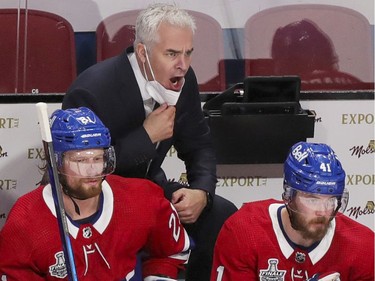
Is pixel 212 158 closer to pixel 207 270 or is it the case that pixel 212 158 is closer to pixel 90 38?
pixel 207 270

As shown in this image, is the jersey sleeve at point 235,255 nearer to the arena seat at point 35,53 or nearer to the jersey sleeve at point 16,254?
the jersey sleeve at point 16,254

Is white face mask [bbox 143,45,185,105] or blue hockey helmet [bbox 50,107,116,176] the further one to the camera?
white face mask [bbox 143,45,185,105]

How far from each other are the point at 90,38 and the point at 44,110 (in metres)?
1.78

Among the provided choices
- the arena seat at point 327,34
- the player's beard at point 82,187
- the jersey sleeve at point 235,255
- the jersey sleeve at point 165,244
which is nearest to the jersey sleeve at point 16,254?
the player's beard at point 82,187

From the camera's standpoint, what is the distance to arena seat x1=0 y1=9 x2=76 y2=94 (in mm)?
3895

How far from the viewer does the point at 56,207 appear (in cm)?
260

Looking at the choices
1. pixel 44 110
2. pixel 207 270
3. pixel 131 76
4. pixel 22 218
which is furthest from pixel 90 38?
pixel 44 110

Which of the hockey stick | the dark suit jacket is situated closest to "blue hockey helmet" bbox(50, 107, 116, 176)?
the hockey stick

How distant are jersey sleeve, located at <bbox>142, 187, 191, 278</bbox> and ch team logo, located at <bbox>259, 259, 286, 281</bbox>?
0.29 meters

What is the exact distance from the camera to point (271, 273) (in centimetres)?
286

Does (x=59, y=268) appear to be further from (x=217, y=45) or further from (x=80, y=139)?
(x=217, y=45)

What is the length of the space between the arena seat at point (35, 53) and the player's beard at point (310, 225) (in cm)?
143

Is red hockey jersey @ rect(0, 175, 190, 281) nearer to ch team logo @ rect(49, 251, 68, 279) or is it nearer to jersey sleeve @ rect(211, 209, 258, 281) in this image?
ch team logo @ rect(49, 251, 68, 279)

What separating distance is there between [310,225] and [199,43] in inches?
57.1
